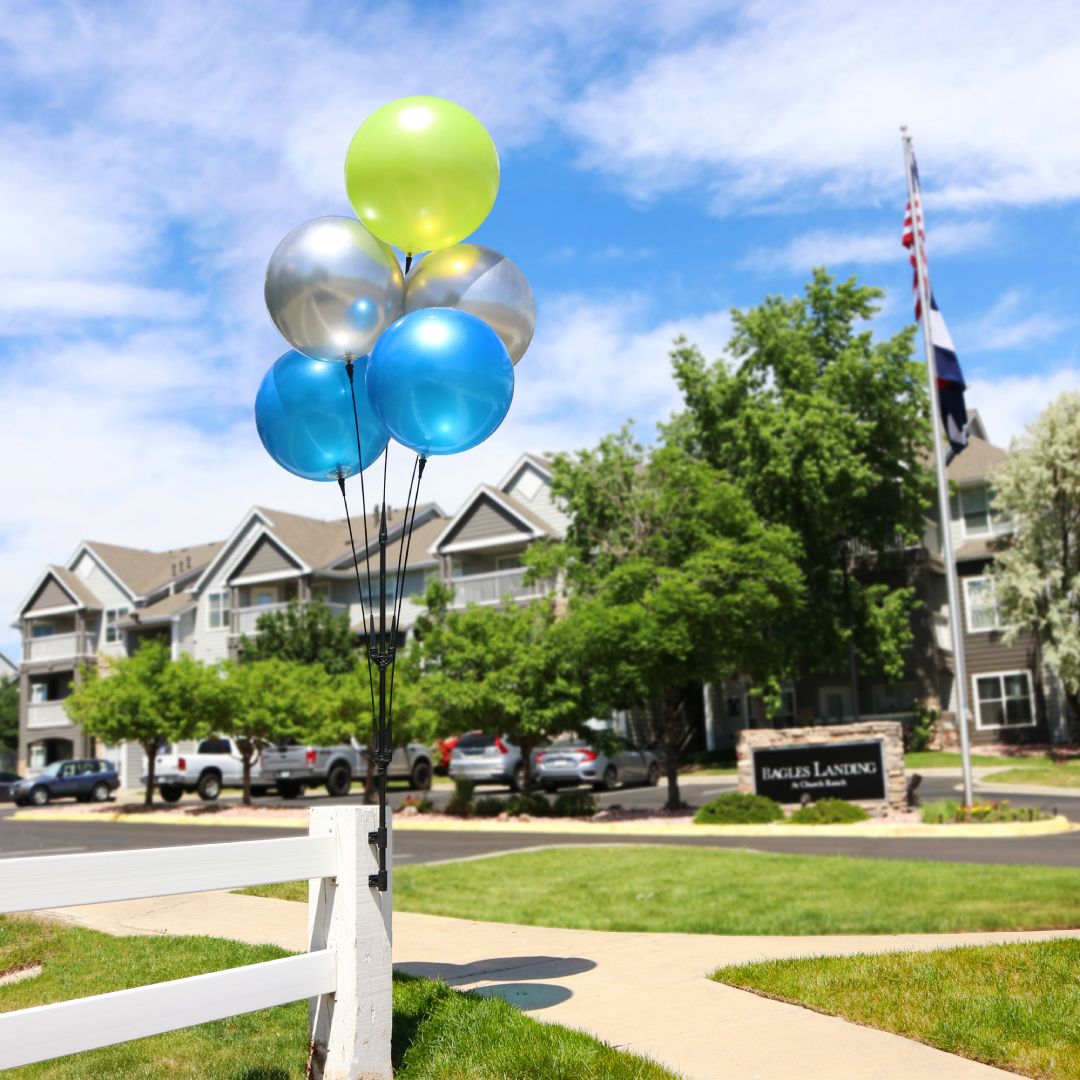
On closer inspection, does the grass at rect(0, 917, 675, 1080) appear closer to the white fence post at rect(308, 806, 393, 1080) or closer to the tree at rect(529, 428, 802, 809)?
the white fence post at rect(308, 806, 393, 1080)

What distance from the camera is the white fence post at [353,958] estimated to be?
13.6 feet

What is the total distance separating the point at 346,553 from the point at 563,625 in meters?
26.8

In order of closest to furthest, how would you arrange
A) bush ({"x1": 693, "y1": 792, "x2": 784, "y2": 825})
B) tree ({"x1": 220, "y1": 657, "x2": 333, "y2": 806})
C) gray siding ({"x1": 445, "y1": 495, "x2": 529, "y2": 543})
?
bush ({"x1": 693, "y1": 792, "x2": 784, "y2": 825}), tree ({"x1": 220, "y1": 657, "x2": 333, "y2": 806}), gray siding ({"x1": 445, "y1": 495, "x2": 529, "y2": 543})

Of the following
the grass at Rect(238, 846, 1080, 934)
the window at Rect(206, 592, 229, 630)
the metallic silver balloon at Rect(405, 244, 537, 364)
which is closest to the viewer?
the metallic silver balloon at Rect(405, 244, 537, 364)

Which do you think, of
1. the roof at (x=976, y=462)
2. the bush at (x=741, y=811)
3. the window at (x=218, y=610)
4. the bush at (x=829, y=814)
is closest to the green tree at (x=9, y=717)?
the window at (x=218, y=610)

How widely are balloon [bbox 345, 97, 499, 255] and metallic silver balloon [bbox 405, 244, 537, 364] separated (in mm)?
142

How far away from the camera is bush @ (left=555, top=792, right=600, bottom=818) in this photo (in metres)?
21.0

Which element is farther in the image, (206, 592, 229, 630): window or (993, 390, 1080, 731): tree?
(206, 592, 229, 630): window

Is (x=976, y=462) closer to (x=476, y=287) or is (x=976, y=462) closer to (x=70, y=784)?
(x=70, y=784)

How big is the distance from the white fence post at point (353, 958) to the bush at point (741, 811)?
14.6 metres

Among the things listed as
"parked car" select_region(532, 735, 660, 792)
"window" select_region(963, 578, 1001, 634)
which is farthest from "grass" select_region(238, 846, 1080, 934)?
"window" select_region(963, 578, 1001, 634)

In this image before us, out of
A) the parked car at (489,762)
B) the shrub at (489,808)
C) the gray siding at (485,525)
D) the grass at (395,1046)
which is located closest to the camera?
the grass at (395,1046)

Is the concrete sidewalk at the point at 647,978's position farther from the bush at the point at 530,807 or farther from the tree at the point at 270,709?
the tree at the point at 270,709

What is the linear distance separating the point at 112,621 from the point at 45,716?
5077 millimetres
